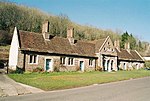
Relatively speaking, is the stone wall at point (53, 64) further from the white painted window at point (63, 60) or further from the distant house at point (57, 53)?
the white painted window at point (63, 60)

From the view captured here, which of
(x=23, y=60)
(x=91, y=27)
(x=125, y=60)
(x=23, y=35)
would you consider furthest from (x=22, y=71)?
(x=91, y=27)

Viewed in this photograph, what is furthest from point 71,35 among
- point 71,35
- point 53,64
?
point 53,64

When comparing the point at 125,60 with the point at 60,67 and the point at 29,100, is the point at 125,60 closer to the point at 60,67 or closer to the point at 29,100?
the point at 60,67

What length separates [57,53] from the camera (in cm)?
3744

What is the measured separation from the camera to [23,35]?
36094 millimetres

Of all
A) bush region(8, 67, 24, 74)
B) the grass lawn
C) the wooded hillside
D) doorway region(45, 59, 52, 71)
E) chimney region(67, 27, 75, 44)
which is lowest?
the grass lawn

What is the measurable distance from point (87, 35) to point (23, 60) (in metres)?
67.2

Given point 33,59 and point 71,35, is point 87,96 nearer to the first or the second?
point 33,59

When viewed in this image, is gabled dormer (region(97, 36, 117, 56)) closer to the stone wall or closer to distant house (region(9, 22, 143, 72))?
distant house (region(9, 22, 143, 72))

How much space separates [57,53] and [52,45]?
2062 millimetres

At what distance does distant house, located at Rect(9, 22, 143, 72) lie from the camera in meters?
33.8

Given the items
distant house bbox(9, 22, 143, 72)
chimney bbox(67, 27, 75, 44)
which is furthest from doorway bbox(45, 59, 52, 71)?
chimney bbox(67, 27, 75, 44)

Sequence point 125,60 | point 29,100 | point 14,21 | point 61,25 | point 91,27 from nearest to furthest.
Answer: point 29,100 < point 125,60 < point 14,21 < point 61,25 < point 91,27

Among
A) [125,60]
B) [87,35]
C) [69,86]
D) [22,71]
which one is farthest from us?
[87,35]
